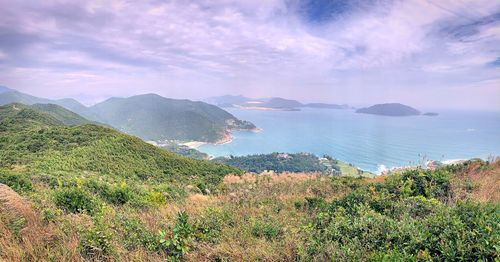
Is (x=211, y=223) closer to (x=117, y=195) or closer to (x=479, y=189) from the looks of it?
(x=117, y=195)

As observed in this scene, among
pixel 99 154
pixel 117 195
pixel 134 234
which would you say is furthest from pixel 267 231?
pixel 99 154

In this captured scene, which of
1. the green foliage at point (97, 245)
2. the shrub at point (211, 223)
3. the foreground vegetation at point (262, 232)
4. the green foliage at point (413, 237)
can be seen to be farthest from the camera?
the shrub at point (211, 223)

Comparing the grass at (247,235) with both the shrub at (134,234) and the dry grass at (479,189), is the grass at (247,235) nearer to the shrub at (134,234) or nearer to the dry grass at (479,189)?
the shrub at (134,234)

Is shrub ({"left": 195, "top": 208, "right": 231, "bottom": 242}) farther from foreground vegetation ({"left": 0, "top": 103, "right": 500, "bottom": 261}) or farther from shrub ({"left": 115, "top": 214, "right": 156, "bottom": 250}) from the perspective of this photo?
shrub ({"left": 115, "top": 214, "right": 156, "bottom": 250})

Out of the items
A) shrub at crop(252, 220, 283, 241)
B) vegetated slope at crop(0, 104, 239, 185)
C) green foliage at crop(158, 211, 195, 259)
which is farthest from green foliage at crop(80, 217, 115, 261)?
vegetated slope at crop(0, 104, 239, 185)

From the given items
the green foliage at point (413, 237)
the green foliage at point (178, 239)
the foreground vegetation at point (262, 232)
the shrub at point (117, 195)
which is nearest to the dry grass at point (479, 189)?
the foreground vegetation at point (262, 232)

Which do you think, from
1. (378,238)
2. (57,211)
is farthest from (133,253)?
(378,238)
